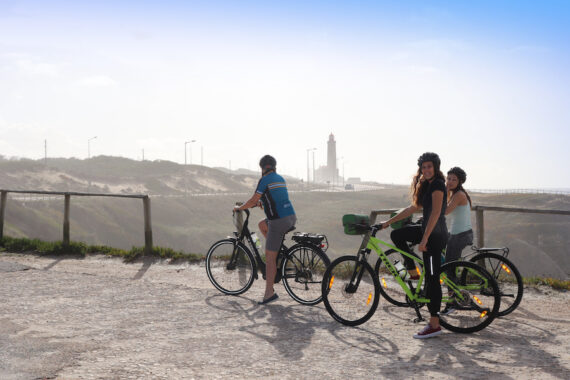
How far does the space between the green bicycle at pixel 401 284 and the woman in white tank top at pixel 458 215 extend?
556 millimetres

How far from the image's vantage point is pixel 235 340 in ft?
16.6

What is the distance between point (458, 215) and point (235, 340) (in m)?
3.04

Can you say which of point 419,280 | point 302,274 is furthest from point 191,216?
point 419,280

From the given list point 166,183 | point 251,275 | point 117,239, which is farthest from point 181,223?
point 251,275

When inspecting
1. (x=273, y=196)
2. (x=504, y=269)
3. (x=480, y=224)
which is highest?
(x=273, y=196)

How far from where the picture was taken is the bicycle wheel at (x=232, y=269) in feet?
23.7

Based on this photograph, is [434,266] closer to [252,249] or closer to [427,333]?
[427,333]

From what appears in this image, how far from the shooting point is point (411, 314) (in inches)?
→ 242

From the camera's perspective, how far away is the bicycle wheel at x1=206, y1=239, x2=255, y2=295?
285 inches

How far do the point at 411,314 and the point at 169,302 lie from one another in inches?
121

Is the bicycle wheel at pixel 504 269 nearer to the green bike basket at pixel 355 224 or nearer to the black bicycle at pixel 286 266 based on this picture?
the green bike basket at pixel 355 224

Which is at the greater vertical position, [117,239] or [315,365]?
[315,365]

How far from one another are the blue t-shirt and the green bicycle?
96 cm

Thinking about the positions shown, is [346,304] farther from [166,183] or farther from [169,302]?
[166,183]
